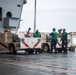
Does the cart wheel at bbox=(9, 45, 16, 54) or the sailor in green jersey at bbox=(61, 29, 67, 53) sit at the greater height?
the sailor in green jersey at bbox=(61, 29, 67, 53)

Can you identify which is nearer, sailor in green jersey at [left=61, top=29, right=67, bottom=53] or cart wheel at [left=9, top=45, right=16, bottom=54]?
cart wheel at [left=9, top=45, right=16, bottom=54]

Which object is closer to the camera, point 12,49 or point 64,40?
point 12,49

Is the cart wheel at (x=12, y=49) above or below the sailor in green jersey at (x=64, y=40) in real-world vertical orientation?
below

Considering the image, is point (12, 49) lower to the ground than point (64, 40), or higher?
lower

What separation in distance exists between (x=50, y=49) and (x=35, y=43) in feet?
7.06

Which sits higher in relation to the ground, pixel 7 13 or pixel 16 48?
pixel 7 13

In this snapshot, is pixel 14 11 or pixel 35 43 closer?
pixel 35 43

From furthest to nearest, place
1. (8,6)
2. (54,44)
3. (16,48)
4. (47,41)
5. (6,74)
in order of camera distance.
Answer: (8,6) → (47,41) → (54,44) → (16,48) → (6,74)

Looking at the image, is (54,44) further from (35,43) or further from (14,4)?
(14,4)

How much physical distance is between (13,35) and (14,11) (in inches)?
362

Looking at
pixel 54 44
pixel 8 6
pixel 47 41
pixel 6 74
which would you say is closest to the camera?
pixel 6 74

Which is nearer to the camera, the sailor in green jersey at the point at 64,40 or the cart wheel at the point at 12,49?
the cart wheel at the point at 12,49

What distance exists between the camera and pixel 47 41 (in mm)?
22891

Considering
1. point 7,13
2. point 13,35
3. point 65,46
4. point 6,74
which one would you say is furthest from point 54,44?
point 6,74
